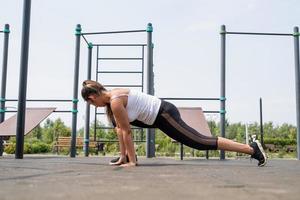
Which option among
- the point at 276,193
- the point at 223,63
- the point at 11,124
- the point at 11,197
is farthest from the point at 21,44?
the point at 276,193

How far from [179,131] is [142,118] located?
1.14 ft

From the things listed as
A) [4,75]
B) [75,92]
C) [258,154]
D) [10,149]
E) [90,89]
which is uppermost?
[4,75]

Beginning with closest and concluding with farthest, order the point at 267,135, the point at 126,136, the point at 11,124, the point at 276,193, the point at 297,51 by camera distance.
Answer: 1. the point at 276,193
2. the point at 126,136
3. the point at 11,124
4. the point at 297,51
5. the point at 267,135

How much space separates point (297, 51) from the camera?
5570mm

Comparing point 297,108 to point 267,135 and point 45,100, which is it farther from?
point 267,135

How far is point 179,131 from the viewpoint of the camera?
3.12 meters

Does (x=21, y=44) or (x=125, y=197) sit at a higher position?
(x=21, y=44)

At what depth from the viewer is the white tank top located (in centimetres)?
312

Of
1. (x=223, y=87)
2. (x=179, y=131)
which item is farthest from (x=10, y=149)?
(x=179, y=131)

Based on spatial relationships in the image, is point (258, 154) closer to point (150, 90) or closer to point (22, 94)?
point (150, 90)

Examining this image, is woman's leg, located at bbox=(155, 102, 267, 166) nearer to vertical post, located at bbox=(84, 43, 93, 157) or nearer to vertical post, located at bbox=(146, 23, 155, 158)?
vertical post, located at bbox=(146, 23, 155, 158)

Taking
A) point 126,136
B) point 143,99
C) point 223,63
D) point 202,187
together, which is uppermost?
point 223,63

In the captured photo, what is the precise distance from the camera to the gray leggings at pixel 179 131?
10.1 ft

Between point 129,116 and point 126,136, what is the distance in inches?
7.7
